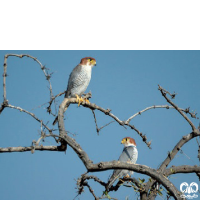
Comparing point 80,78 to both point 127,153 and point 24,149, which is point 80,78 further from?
point 24,149

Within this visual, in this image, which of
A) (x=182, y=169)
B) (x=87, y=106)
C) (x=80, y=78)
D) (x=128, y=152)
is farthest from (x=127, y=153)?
(x=182, y=169)

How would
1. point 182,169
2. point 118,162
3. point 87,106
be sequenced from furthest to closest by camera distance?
point 87,106 < point 182,169 < point 118,162

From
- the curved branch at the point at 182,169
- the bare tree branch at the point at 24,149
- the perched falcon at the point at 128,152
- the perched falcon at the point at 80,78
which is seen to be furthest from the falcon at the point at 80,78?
the curved branch at the point at 182,169

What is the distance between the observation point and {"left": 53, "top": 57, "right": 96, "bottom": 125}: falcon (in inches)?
224

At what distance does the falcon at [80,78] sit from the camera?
224 inches

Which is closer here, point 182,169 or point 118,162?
point 118,162

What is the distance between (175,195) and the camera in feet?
8.33

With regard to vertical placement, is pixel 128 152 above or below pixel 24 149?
above

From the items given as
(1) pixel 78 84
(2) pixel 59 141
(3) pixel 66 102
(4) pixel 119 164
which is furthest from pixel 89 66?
(4) pixel 119 164

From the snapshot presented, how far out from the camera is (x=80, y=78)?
5.77 meters

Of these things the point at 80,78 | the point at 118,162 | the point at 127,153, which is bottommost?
the point at 118,162

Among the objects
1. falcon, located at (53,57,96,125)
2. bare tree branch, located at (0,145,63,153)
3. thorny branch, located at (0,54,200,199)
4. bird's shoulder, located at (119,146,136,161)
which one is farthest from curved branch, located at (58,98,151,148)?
bird's shoulder, located at (119,146,136,161)

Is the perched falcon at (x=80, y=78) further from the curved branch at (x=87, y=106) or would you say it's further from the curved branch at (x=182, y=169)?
the curved branch at (x=182, y=169)

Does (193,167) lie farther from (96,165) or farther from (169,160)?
(96,165)
